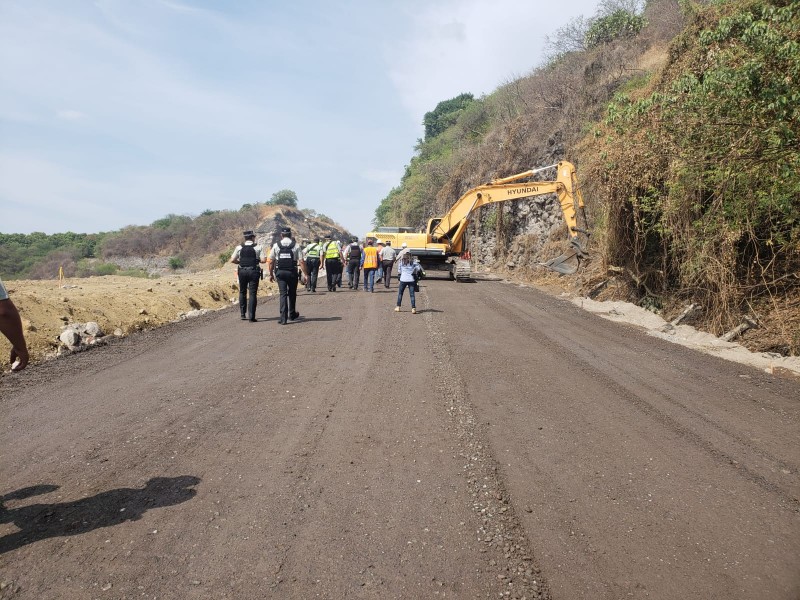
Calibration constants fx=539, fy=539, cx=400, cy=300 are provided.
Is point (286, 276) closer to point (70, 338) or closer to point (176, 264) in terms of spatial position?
point (70, 338)

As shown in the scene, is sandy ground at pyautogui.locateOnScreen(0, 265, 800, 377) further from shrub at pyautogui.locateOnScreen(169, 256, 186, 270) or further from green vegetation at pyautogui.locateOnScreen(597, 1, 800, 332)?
shrub at pyautogui.locateOnScreen(169, 256, 186, 270)

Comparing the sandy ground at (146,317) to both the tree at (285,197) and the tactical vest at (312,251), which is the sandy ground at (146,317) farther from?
the tree at (285,197)

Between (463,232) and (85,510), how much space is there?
837 inches

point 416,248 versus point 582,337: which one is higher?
point 416,248

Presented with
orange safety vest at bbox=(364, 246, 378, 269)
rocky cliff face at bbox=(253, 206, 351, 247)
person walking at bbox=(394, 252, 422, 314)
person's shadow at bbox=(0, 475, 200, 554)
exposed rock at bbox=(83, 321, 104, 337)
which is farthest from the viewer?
rocky cliff face at bbox=(253, 206, 351, 247)

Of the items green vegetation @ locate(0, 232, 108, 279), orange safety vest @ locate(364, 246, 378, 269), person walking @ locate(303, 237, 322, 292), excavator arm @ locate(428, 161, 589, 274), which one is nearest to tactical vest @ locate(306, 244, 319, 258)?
person walking @ locate(303, 237, 322, 292)

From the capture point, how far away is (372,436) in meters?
5.11

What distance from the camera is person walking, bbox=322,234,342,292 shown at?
59.3ft

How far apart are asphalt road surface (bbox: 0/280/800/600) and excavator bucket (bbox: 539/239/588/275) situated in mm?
10825

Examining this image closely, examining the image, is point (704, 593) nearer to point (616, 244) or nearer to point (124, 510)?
point (124, 510)

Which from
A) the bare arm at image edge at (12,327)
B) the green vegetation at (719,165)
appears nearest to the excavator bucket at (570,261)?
the green vegetation at (719,165)

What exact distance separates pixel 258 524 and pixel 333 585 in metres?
0.82

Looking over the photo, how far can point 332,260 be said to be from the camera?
59.9ft

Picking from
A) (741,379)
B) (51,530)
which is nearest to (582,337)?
(741,379)
